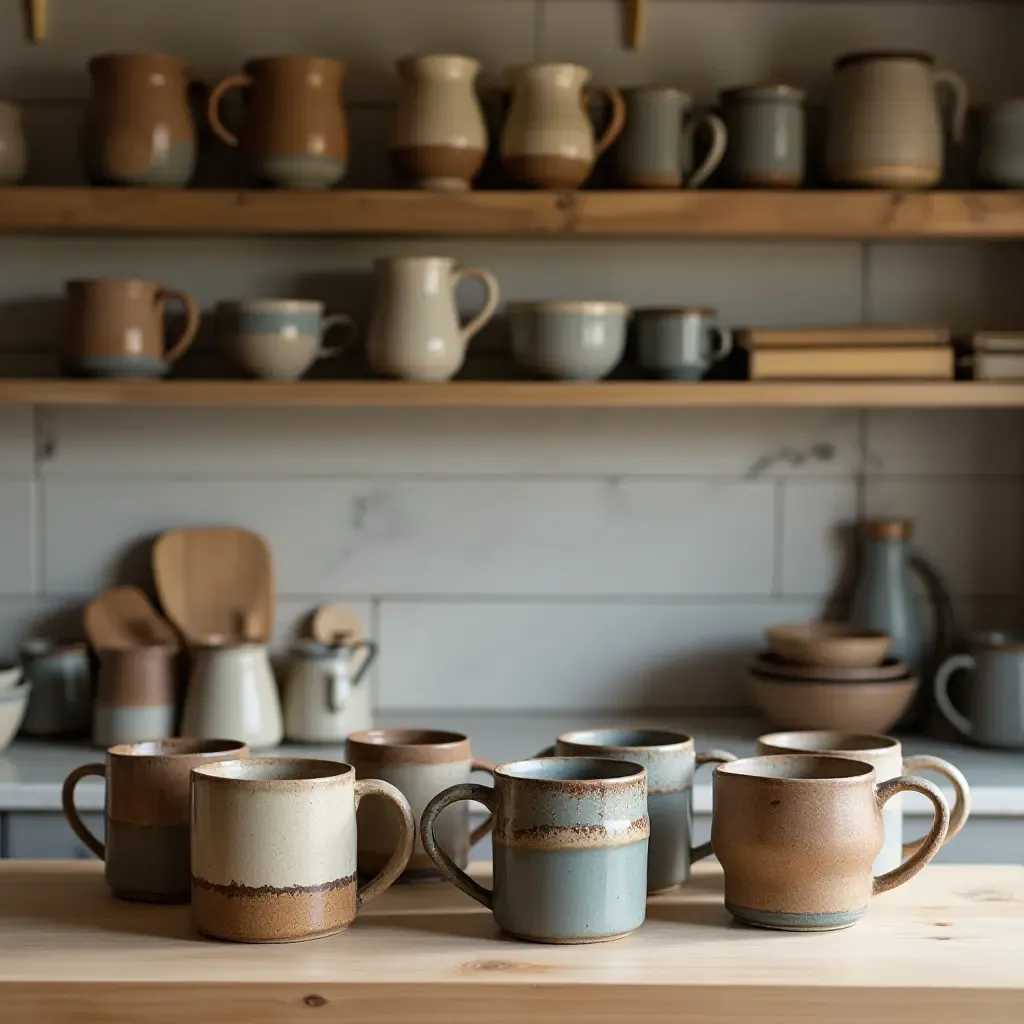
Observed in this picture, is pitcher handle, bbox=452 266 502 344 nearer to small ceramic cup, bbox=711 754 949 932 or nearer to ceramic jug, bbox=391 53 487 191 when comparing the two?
ceramic jug, bbox=391 53 487 191

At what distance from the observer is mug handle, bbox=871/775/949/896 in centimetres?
97

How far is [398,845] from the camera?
0.99 meters

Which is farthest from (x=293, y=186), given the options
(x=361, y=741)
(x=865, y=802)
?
(x=865, y=802)

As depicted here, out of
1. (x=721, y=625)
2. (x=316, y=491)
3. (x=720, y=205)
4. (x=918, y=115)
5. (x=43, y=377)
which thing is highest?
(x=918, y=115)

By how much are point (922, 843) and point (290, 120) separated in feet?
4.73

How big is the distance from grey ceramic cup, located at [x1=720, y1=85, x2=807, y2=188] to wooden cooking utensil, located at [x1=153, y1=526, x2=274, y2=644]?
0.92m

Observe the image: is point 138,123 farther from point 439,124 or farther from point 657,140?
point 657,140

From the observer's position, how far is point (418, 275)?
209cm

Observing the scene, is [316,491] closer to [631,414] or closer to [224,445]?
[224,445]

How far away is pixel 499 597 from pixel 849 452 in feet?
1.94

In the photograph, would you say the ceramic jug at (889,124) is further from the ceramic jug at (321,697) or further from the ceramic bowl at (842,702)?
the ceramic jug at (321,697)

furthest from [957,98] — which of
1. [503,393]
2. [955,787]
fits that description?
[955,787]

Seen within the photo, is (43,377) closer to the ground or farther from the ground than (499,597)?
farther from the ground

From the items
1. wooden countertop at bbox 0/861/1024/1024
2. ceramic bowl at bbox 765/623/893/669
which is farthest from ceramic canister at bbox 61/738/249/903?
ceramic bowl at bbox 765/623/893/669
